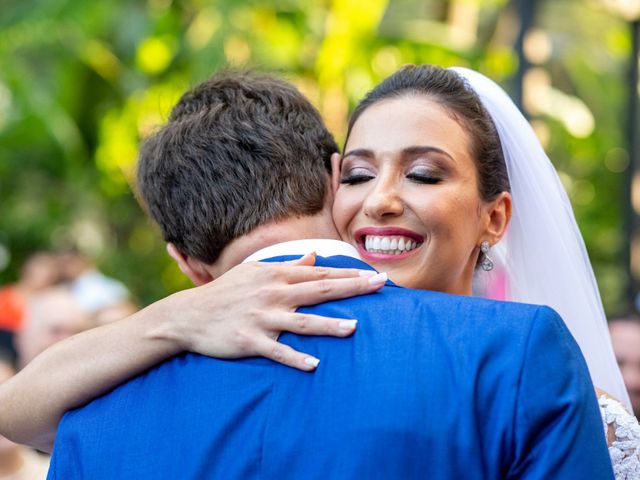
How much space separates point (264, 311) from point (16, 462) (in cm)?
299

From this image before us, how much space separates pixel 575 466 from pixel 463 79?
60.8 inches

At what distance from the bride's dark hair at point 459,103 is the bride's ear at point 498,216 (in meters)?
0.03

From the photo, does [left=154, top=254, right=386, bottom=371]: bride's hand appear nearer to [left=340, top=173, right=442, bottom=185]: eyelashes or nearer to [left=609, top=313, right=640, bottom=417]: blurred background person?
[left=340, top=173, right=442, bottom=185]: eyelashes

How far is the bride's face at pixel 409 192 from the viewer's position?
2824 millimetres

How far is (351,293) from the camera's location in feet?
7.12

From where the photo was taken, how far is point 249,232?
232 cm

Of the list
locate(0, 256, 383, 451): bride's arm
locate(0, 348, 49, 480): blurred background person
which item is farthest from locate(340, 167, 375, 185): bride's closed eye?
locate(0, 348, 49, 480): blurred background person

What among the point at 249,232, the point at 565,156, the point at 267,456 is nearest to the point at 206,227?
the point at 249,232

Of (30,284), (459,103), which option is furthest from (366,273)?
(30,284)

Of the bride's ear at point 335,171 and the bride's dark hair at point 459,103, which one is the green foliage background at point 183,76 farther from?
the bride's ear at point 335,171

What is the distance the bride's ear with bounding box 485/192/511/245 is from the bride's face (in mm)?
182

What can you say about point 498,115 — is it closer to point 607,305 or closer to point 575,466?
point 575,466

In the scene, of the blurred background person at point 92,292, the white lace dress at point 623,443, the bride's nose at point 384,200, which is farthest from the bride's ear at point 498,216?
the blurred background person at point 92,292

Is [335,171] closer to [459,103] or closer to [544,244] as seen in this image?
[459,103]
